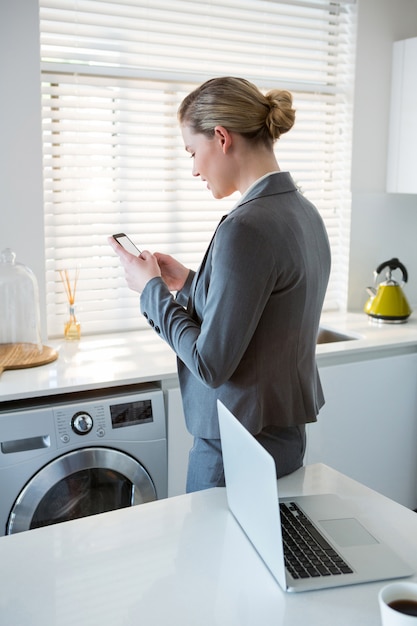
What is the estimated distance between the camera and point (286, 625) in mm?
1024

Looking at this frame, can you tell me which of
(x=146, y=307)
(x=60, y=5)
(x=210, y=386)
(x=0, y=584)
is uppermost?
(x=60, y=5)

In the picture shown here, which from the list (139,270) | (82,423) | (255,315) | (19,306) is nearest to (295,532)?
(255,315)

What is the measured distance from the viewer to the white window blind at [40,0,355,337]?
8.94 ft

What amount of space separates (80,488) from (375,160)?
2103 millimetres

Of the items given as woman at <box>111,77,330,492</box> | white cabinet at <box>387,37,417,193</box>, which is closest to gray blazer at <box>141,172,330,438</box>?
woman at <box>111,77,330,492</box>

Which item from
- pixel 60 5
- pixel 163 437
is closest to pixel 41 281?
pixel 163 437

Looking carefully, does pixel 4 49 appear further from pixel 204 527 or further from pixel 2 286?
pixel 204 527

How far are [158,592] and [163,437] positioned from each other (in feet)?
4.08

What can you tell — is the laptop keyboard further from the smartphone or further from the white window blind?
the white window blind

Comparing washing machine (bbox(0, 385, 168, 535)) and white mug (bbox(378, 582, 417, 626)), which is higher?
white mug (bbox(378, 582, 417, 626))

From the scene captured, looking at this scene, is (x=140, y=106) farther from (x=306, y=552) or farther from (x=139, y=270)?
(x=306, y=552)

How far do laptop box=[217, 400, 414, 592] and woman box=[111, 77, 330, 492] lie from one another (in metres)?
0.20

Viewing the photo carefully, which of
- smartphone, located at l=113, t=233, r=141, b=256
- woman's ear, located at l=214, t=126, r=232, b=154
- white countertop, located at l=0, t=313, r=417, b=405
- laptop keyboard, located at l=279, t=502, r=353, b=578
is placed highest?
woman's ear, located at l=214, t=126, r=232, b=154

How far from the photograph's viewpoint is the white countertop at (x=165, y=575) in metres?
1.05
